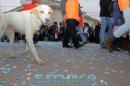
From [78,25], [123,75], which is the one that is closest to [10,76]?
[123,75]

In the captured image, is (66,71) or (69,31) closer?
(66,71)

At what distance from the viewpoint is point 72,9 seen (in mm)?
14359

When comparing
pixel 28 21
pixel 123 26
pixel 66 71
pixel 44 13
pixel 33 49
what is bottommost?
pixel 66 71

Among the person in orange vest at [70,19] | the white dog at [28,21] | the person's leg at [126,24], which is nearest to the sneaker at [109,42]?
the person's leg at [126,24]

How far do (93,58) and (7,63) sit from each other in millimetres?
2367

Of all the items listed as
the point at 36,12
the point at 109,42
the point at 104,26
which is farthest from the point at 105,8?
the point at 36,12

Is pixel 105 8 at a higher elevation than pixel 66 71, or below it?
higher

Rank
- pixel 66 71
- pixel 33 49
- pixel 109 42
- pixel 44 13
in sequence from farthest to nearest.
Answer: pixel 109 42 → pixel 33 49 → pixel 44 13 → pixel 66 71

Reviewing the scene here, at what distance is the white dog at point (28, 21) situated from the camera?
367 inches

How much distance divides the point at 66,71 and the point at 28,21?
68.8 inches

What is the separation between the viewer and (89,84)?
23.0 ft

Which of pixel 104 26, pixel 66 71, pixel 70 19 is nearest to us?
pixel 66 71

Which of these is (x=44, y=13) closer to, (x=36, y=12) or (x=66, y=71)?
(x=36, y=12)

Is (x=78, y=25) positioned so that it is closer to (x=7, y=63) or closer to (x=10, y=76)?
(x=7, y=63)
